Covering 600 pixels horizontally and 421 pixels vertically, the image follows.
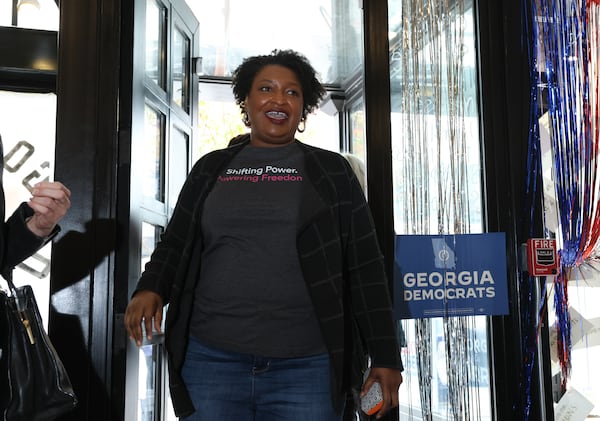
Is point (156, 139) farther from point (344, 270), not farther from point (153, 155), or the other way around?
point (344, 270)

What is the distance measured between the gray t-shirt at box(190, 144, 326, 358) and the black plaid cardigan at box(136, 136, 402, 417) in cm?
3

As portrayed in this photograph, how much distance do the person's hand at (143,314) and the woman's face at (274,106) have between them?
47 centimetres

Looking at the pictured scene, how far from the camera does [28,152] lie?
6.91 feet

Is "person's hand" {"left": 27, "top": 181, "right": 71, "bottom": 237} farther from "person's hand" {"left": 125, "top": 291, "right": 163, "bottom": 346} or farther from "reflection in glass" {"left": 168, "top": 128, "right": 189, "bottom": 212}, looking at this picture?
"reflection in glass" {"left": 168, "top": 128, "right": 189, "bottom": 212}

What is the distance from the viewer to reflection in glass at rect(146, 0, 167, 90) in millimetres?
2240

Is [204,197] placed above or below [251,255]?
above

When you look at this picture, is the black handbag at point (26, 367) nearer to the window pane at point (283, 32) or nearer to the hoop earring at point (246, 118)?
the hoop earring at point (246, 118)

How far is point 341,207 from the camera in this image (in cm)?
153

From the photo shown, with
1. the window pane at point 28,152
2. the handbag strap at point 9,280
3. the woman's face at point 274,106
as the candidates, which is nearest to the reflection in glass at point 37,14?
the window pane at point 28,152

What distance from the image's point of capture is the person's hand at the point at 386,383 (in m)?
1.40

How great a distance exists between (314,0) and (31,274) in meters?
2.32

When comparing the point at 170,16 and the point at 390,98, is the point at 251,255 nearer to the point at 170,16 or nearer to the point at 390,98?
the point at 390,98

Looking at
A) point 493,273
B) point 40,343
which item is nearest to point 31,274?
point 40,343

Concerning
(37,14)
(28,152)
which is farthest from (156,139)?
(37,14)
